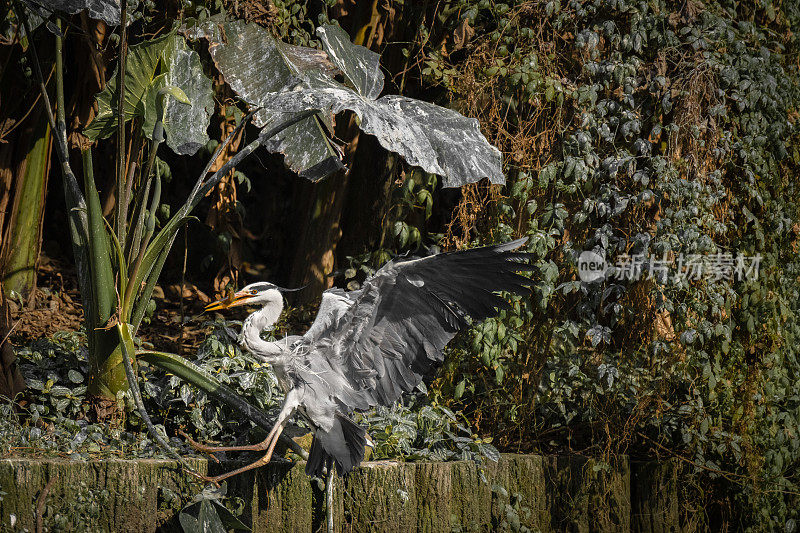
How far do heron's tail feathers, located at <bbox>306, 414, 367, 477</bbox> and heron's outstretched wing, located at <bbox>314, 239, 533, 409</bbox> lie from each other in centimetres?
10

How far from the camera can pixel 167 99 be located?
3.99 meters

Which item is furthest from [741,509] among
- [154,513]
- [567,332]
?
[154,513]

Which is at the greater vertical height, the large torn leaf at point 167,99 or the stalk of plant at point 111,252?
the large torn leaf at point 167,99

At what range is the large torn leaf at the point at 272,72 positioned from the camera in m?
4.28

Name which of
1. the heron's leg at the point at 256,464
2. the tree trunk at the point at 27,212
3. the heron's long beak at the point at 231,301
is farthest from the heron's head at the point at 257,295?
the tree trunk at the point at 27,212

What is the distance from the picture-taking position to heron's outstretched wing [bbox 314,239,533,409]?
10.4 feet

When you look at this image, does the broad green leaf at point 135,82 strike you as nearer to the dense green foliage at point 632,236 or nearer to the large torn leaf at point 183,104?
the large torn leaf at point 183,104

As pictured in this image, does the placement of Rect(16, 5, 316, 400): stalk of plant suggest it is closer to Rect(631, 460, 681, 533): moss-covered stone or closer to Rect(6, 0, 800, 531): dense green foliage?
Rect(6, 0, 800, 531): dense green foliage

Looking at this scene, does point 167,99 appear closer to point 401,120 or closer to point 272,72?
point 272,72

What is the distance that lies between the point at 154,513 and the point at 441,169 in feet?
6.07

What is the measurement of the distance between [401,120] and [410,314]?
89cm

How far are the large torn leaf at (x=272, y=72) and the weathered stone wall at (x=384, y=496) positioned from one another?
1687mm

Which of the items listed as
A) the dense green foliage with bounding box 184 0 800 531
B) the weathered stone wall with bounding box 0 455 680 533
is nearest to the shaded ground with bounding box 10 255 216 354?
the weathered stone wall with bounding box 0 455 680 533

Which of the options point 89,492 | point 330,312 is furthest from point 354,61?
point 89,492
